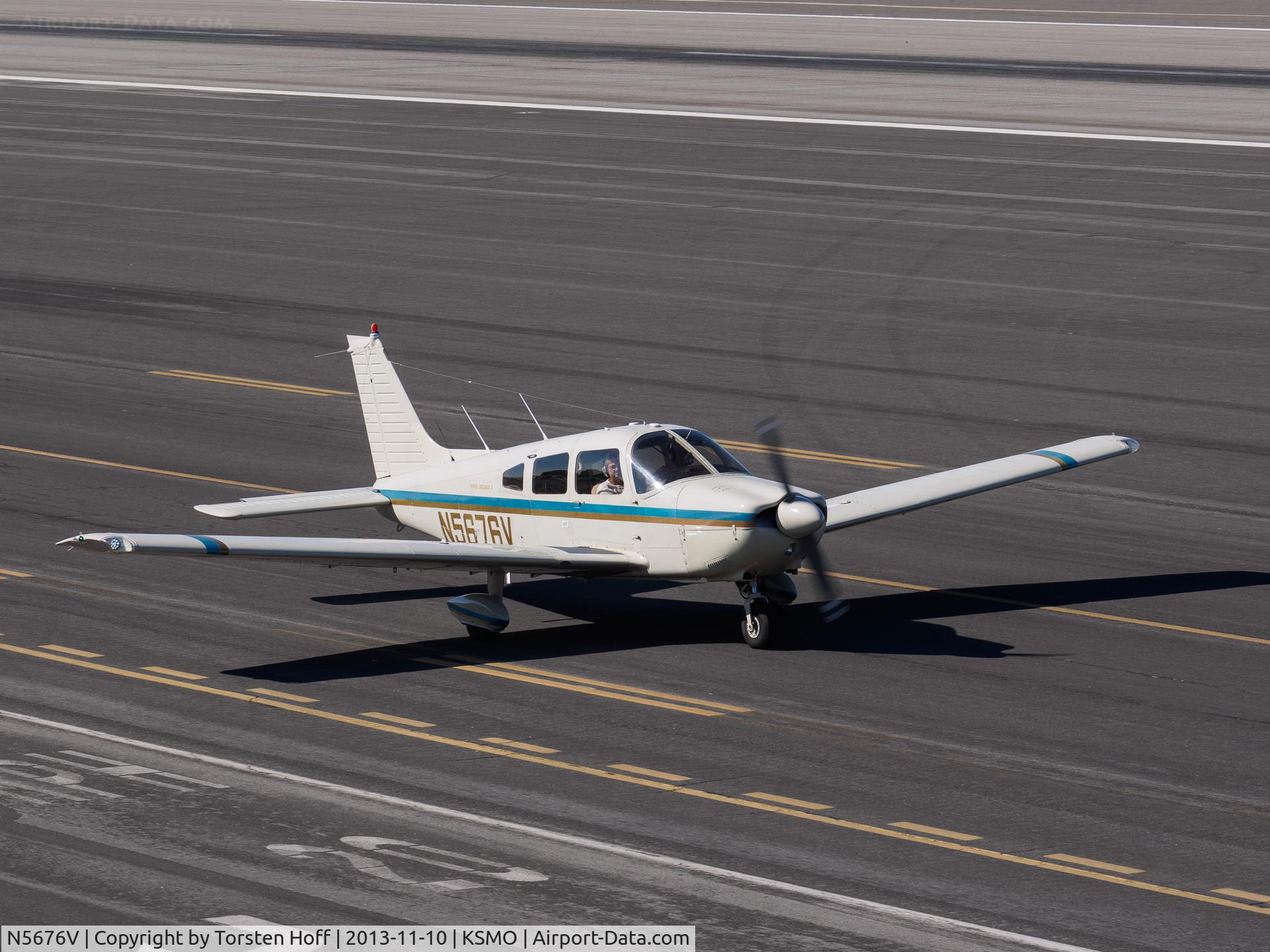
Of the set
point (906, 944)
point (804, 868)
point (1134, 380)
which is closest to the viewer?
point (906, 944)

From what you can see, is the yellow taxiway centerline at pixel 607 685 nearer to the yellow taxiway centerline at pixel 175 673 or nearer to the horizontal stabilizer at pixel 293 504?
the horizontal stabilizer at pixel 293 504

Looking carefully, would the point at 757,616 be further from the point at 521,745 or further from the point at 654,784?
the point at 654,784

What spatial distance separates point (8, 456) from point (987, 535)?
1517 cm

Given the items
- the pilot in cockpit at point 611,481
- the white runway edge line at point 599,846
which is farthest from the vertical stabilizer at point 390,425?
the white runway edge line at point 599,846

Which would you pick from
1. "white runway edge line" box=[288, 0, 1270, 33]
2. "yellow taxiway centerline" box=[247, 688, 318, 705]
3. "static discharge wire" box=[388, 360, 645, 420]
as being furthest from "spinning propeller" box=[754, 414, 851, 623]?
"white runway edge line" box=[288, 0, 1270, 33]

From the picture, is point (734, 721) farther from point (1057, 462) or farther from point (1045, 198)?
point (1045, 198)

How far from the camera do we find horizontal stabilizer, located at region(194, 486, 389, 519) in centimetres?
2073

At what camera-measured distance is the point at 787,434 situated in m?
30.5

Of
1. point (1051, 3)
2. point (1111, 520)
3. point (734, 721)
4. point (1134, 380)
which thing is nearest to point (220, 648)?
point (734, 721)

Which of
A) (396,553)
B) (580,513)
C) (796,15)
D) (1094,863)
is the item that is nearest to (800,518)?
(580,513)

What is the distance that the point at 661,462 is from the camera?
795 inches

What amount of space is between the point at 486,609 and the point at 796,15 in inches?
3740

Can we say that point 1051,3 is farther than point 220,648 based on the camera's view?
Yes

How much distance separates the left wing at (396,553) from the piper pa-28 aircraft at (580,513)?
0.02 metres
